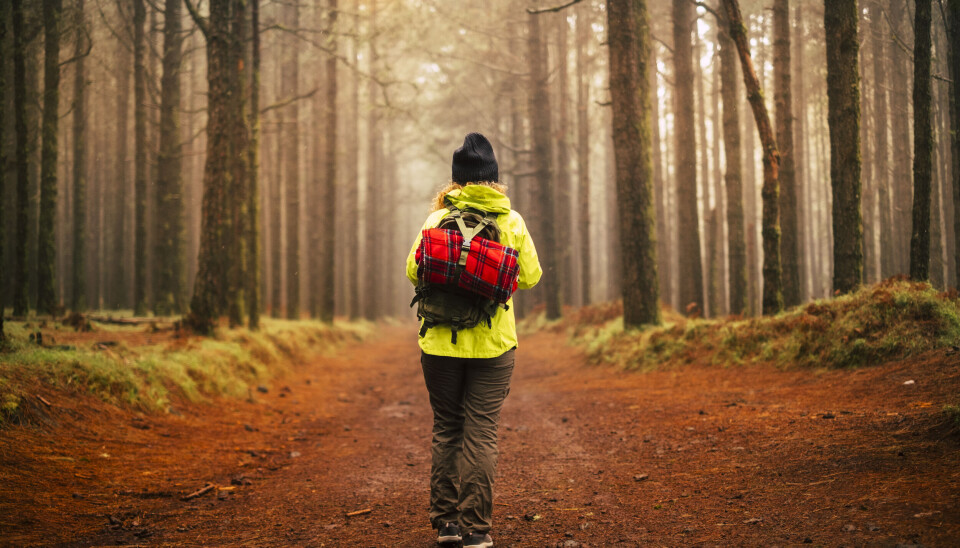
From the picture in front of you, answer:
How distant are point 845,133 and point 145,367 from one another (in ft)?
35.4

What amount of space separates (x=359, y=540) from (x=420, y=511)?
2.29ft

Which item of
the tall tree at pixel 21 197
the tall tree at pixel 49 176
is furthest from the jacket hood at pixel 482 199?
the tall tree at pixel 49 176

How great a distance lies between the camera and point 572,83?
33406 millimetres

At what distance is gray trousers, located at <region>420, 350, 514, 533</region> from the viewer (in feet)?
11.5

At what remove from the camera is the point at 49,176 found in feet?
45.5

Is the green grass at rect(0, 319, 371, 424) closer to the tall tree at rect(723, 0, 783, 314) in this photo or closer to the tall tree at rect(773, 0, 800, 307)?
the tall tree at rect(723, 0, 783, 314)

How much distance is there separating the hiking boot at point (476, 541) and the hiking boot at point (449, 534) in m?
0.09

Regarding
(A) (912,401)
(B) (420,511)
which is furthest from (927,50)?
(B) (420,511)

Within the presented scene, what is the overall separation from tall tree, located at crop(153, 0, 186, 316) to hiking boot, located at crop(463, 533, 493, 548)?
52.0 feet

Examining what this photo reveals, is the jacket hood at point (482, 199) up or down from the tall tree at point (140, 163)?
down

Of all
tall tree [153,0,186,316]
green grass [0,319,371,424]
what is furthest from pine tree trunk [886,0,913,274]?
tall tree [153,0,186,316]

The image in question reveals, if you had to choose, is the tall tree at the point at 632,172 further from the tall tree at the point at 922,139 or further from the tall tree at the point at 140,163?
the tall tree at the point at 140,163

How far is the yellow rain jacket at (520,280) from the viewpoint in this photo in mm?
3566

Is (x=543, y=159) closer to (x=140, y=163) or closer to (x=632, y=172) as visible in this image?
(x=632, y=172)
